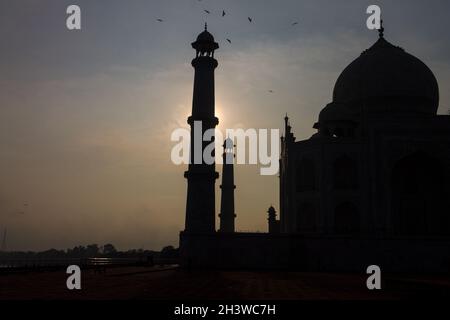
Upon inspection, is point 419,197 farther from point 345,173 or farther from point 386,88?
point 386,88

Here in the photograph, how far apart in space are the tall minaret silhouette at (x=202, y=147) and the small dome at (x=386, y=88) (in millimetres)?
9900

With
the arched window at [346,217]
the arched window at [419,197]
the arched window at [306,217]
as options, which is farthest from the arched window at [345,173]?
the arched window at [419,197]

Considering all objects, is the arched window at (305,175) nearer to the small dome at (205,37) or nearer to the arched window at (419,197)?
the arched window at (419,197)

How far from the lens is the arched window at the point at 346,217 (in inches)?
1240

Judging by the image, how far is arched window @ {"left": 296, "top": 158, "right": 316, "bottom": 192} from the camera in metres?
32.7

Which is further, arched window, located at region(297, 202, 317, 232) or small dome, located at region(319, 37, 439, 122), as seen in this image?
small dome, located at region(319, 37, 439, 122)

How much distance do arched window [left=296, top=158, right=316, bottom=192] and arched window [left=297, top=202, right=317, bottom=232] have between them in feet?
3.65

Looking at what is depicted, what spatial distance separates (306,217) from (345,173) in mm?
3767

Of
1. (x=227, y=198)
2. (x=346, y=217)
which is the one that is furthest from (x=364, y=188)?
(x=227, y=198)

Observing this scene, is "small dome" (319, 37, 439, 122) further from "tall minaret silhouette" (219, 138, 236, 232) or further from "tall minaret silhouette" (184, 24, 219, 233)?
"tall minaret silhouette" (184, 24, 219, 233)

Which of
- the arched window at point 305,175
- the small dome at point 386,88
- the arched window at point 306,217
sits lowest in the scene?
the arched window at point 306,217

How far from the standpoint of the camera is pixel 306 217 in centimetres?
3262

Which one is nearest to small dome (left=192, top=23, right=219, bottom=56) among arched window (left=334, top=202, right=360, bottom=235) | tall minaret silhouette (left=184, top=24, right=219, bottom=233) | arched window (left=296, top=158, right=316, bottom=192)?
tall minaret silhouette (left=184, top=24, right=219, bottom=233)
